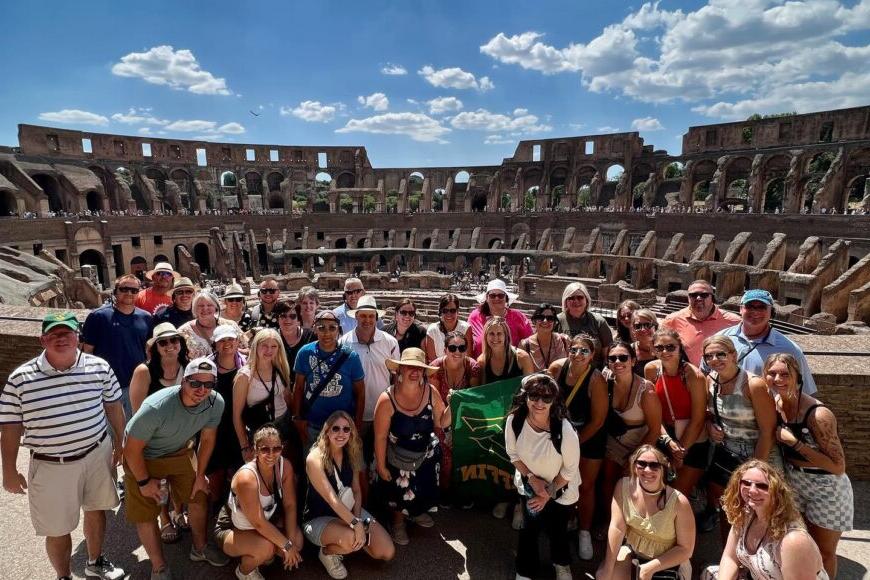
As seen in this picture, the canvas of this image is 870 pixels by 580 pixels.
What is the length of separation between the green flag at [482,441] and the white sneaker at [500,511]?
0.40 feet

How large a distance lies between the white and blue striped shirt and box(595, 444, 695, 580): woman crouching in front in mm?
4086

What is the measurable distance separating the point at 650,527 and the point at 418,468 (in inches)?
72.9

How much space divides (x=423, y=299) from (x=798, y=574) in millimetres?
20238

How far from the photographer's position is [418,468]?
4.00m

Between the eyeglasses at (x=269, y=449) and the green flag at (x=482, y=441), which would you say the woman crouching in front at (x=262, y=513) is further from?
the green flag at (x=482, y=441)

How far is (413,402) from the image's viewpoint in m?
3.91

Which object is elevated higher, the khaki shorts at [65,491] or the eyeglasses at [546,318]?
the eyeglasses at [546,318]

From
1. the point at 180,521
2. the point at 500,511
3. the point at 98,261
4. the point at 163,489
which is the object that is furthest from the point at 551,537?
the point at 98,261

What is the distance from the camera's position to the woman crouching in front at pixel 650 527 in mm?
3168

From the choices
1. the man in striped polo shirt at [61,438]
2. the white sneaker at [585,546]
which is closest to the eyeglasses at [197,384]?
the man in striped polo shirt at [61,438]

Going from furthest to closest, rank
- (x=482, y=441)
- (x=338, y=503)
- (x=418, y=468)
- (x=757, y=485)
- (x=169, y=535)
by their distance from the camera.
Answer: (x=482, y=441) → (x=169, y=535) → (x=418, y=468) → (x=338, y=503) → (x=757, y=485)

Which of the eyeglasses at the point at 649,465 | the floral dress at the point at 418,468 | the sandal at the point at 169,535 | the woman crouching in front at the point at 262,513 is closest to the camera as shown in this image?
the eyeglasses at the point at 649,465

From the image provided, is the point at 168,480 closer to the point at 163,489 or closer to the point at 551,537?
the point at 163,489

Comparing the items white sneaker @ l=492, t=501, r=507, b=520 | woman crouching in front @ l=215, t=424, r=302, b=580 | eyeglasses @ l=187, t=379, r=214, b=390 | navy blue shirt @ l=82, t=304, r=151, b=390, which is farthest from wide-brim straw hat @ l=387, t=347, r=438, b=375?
navy blue shirt @ l=82, t=304, r=151, b=390
